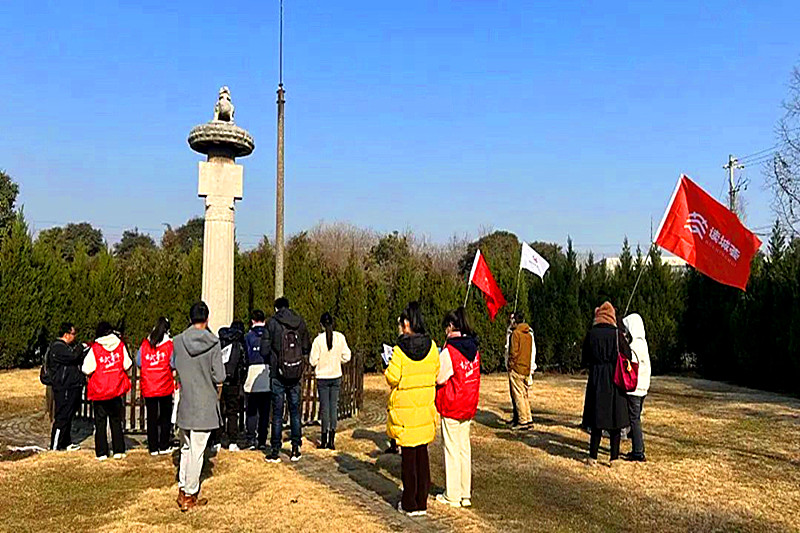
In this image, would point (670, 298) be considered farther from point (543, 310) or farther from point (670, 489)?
point (670, 489)

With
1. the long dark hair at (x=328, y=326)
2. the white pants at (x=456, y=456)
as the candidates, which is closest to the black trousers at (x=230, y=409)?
the long dark hair at (x=328, y=326)

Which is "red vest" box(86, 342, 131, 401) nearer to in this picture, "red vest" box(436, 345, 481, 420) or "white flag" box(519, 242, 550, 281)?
"red vest" box(436, 345, 481, 420)

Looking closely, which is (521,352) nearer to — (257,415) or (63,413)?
(257,415)

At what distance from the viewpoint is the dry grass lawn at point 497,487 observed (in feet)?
20.0

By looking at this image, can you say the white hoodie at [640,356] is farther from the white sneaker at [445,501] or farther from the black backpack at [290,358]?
the black backpack at [290,358]

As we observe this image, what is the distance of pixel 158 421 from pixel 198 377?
2.43m

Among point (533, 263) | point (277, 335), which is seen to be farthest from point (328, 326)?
point (533, 263)

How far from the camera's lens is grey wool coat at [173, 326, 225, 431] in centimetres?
637

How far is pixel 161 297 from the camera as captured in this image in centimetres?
1992

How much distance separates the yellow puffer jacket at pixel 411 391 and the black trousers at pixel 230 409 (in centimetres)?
363

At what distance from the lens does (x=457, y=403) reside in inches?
247

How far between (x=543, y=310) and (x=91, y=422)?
1533 centimetres

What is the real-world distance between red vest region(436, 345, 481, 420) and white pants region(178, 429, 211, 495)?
7.80 ft

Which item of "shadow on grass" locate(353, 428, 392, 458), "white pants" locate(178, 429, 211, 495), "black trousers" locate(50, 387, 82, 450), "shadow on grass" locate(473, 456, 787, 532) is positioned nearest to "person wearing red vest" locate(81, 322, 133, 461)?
"black trousers" locate(50, 387, 82, 450)
